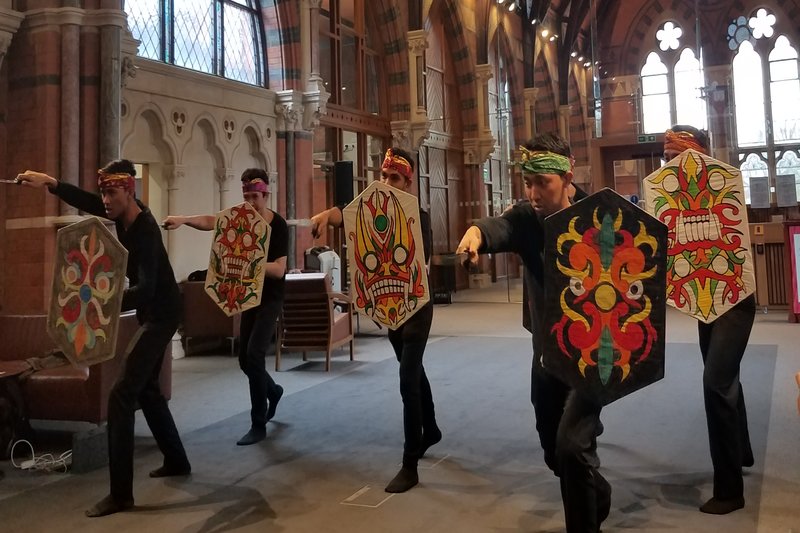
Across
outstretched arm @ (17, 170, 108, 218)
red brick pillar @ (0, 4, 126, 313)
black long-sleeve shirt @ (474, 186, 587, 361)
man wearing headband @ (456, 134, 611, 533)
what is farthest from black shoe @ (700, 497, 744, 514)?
red brick pillar @ (0, 4, 126, 313)

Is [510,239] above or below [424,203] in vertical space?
below

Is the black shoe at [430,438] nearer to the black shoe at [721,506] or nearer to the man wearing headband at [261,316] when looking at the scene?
the man wearing headband at [261,316]

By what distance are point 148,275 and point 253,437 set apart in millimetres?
1284

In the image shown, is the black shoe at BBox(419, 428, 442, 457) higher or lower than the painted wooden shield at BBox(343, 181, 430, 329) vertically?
lower

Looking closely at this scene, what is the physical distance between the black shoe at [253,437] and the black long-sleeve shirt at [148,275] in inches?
39.6

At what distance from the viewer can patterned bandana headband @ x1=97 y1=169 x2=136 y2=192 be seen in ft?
9.49

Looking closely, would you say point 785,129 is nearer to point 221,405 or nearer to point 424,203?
point 424,203

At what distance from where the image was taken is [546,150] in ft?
7.44

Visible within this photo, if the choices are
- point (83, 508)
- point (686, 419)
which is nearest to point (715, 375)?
point (686, 419)

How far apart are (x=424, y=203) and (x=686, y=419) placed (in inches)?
392

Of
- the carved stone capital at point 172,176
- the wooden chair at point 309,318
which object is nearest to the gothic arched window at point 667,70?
the carved stone capital at point 172,176

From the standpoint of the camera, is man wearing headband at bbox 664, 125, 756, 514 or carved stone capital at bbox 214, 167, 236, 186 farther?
carved stone capital at bbox 214, 167, 236, 186

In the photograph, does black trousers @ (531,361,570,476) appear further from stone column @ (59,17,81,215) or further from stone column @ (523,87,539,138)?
stone column @ (523,87,539,138)

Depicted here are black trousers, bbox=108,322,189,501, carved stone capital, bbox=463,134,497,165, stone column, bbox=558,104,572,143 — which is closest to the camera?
black trousers, bbox=108,322,189,501
